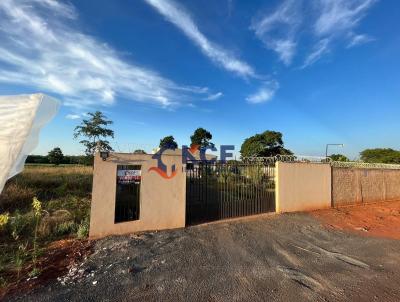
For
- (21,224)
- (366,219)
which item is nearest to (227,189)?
(366,219)

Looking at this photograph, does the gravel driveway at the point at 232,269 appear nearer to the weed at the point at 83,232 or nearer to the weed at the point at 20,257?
the weed at the point at 83,232

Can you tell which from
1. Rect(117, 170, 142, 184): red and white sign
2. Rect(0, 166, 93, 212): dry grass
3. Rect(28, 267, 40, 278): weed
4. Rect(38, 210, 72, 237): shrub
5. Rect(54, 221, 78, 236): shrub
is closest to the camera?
Rect(28, 267, 40, 278): weed

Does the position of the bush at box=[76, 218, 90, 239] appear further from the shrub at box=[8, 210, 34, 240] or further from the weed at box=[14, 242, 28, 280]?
the shrub at box=[8, 210, 34, 240]

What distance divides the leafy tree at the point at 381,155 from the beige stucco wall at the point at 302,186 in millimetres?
34379

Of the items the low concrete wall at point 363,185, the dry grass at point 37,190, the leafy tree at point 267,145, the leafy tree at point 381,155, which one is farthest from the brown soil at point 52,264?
the leafy tree at point 381,155

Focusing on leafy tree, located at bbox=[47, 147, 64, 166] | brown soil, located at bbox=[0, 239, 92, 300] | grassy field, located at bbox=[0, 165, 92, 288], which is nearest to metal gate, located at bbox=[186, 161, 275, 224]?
grassy field, located at bbox=[0, 165, 92, 288]

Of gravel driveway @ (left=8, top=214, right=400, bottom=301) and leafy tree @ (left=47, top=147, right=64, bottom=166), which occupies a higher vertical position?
leafy tree @ (left=47, top=147, right=64, bottom=166)

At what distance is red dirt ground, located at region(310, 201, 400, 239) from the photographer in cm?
934

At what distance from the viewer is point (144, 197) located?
308 inches

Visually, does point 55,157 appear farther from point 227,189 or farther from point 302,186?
point 302,186

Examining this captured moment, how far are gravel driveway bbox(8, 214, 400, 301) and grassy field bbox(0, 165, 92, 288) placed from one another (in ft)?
4.20

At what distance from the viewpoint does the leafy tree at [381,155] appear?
4100cm

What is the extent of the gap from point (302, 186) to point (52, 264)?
378 inches

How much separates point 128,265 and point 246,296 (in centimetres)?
249
